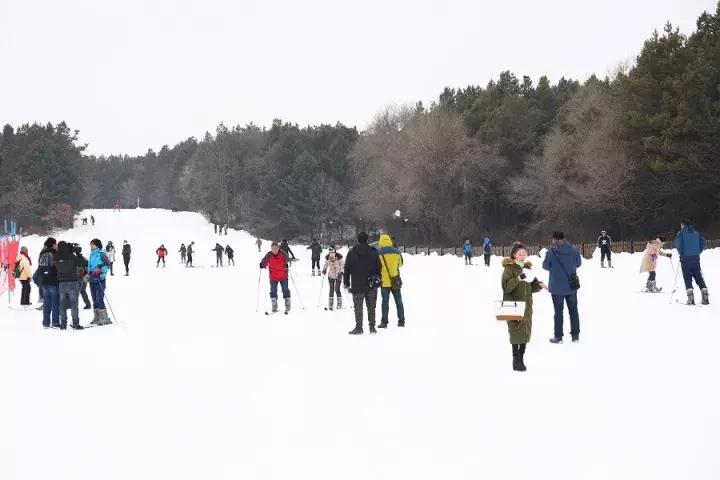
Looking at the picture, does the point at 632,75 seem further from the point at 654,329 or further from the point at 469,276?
the point at 654,329

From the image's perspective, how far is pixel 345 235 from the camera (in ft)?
294

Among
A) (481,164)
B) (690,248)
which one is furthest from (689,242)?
(481,164)

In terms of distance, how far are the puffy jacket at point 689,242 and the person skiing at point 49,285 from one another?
11444mm

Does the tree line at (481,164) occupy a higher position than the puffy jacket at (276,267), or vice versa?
the tree line at (481,164)

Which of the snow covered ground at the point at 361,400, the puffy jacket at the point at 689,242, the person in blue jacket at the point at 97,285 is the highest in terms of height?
the puffy jacket at the point at 689,242

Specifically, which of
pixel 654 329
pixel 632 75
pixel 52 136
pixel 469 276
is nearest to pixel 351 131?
pixel 52 136

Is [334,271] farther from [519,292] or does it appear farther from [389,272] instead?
[519,292]

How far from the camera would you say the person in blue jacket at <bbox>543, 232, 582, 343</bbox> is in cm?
1077

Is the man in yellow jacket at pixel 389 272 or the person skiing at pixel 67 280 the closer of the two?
the man in yellow jacket at pixel 389 272

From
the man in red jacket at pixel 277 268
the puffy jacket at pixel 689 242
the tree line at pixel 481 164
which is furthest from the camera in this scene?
the tree line at pixel 481 164

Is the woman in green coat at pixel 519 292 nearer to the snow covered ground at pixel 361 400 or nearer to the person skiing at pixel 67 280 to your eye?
the snow covered ground at pixel 361 400

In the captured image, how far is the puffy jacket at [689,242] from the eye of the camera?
45.3ft

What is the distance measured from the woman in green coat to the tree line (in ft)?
97.5

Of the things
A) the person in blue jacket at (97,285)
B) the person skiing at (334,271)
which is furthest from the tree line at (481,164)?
the person in blue jacket at (97,285)
